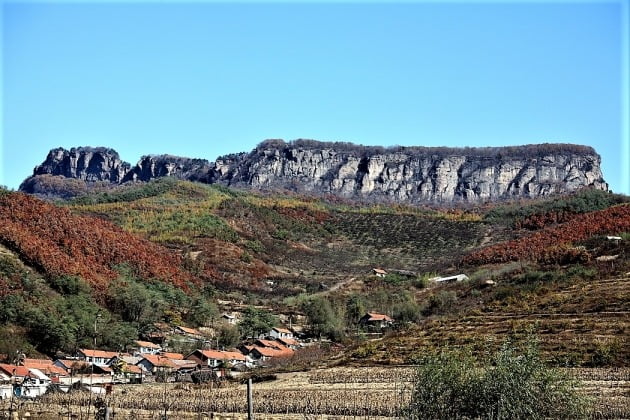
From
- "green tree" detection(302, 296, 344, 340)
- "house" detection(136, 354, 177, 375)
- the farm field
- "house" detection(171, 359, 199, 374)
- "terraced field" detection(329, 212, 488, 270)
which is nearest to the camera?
the farm field

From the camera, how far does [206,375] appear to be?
56.1 meters

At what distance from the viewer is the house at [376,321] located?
80887 mm

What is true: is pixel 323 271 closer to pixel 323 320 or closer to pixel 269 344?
pixel 323 320

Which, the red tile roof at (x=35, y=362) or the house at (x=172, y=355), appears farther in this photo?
the house at (x=172, y=355)

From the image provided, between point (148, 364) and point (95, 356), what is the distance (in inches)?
150

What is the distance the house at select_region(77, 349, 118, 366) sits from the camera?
190 feet

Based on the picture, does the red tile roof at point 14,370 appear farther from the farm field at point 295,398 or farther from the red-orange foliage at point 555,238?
the red-orange foliage at point 555,238

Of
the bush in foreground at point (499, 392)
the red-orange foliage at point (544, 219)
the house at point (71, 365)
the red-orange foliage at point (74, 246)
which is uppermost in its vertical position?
the red-orange foliage at point (544, 219)

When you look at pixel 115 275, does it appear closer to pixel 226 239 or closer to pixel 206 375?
pixel 206 375

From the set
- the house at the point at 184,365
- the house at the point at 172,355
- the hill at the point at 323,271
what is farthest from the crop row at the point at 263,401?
the house at the point at 172,355

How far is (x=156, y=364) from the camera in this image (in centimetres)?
5903

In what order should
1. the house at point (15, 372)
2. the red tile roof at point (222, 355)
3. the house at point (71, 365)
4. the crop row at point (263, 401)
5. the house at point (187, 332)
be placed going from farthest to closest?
the house at point (187, 332)
the red tile roof at point (222, 355)
the house at point (71, 365)
the house at point (15, 372)
the crop row at point (263, 401)

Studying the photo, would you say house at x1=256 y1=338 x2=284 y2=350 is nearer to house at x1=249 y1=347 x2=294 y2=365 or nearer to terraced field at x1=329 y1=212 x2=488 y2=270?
house at x1=249 y1=347 x2=294 y2=365

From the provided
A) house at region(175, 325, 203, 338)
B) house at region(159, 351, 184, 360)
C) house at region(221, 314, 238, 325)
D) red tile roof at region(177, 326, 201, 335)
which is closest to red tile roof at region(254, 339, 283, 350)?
house at region(175, 325, 203, 338)
